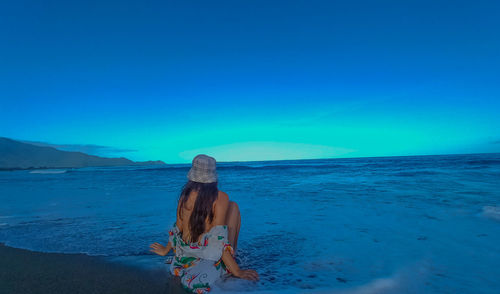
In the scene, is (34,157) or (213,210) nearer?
(213,210)

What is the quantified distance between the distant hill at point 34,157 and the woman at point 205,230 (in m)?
77.0

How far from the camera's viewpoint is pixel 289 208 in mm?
6953

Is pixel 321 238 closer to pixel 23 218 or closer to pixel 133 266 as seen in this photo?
pixel 133 266

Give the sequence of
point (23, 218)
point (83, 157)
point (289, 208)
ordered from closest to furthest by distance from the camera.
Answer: point (23, 218)
point (289, 208)
point (83, 157)

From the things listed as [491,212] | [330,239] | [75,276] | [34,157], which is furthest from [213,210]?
[34,157]

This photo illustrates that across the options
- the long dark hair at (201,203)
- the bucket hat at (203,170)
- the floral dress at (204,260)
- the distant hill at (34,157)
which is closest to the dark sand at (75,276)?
the floral dress at (204,260)

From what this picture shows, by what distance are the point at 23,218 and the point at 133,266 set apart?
4750 millimetres

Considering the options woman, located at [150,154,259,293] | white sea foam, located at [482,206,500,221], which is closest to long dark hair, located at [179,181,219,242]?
woman, located at [150,154,259,293]

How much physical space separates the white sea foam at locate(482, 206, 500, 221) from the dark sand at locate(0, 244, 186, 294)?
6.29 m

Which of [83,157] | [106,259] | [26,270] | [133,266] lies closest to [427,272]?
[133,266]

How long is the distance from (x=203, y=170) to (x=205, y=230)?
59cm

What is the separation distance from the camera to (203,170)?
2469 mm

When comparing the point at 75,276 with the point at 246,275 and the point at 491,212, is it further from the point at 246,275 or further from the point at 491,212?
the point at 491,212

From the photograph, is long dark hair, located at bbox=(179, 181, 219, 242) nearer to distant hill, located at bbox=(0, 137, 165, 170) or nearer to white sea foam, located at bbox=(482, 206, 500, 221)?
white sea foam, located at bbox=(482, 206, 500, 221)
